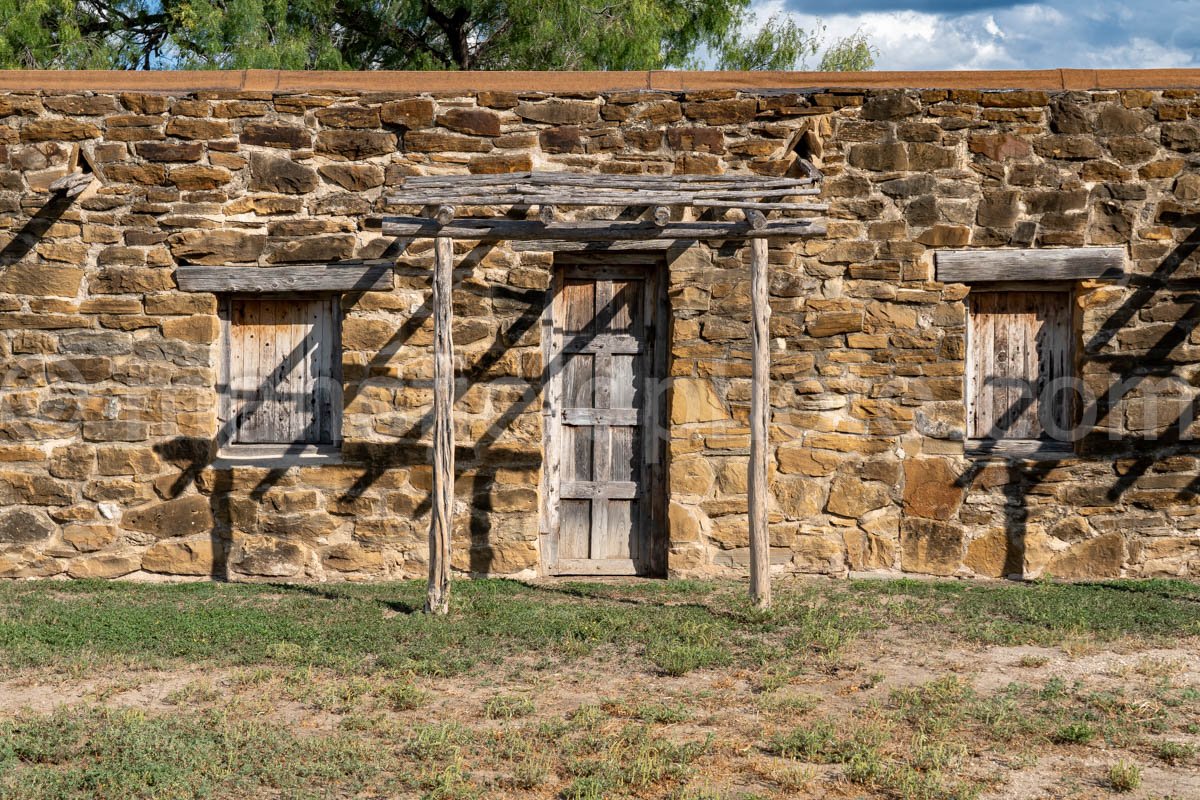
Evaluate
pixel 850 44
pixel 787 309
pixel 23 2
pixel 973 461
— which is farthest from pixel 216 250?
Result: pixel 850 44

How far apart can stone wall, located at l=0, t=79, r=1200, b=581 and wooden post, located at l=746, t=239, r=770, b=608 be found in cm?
69

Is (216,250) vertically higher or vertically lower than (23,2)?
lower

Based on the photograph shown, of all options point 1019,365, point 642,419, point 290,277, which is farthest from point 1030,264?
point 290,277

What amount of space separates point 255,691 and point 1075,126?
564cm

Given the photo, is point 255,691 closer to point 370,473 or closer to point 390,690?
point 390,690

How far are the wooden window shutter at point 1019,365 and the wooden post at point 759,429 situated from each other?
1.73 meters

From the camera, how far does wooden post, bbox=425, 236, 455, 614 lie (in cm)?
591

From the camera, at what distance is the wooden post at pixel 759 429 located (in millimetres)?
6016

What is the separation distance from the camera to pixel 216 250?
6691 millimetres

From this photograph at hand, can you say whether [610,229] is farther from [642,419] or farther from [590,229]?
[642,419]

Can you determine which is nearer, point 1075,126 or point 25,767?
point 25,767

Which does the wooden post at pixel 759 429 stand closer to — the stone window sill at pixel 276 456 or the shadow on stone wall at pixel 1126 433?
A: the shadow on stone wall at pixel 1126 433

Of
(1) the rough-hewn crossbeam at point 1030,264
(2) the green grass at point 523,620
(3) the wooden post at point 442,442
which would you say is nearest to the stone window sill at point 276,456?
(2) the green grass at point 523,620

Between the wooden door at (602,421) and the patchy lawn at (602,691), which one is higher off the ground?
the wooden door at (602,421)
